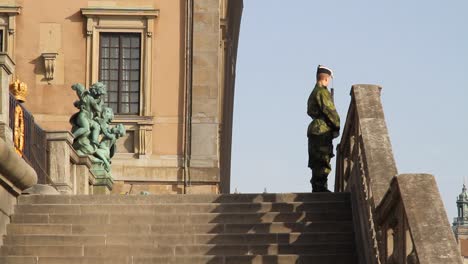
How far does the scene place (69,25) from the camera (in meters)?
37.5

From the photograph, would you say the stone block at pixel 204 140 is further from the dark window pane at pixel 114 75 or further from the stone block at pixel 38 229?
the stone block at pixel 38 229

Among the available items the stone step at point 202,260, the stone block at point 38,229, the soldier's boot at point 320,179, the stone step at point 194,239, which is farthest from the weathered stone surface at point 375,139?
the stone block at point 38,229

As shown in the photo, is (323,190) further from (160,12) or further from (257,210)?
(160,12)

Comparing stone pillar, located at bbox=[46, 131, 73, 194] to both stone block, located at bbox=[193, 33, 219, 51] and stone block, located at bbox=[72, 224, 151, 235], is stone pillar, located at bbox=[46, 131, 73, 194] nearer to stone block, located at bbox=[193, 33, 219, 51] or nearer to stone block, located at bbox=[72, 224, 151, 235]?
stone block, located at bbox=[72, 224, 151, 235]

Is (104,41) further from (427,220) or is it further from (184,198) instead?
(427,220)

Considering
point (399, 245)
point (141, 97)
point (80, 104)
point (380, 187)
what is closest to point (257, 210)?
point (380, 187)

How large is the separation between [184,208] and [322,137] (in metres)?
2.90

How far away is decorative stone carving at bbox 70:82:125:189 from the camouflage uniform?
20.5 ft

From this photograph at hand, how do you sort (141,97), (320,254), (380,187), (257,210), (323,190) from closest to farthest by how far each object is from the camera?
(380,187) < (320,254) < (257,210) < (323,190) < (141,97)

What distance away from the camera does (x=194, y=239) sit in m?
18.6

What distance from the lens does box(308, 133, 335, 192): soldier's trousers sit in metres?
21.6

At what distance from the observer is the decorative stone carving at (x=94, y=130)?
89.7 feet

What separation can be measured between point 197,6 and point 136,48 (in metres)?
1.72

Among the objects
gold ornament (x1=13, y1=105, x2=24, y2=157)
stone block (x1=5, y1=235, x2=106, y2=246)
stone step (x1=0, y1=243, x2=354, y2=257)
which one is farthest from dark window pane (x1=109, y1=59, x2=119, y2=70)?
stone step (x1=0, y1=243, x2=354, y2=257)
